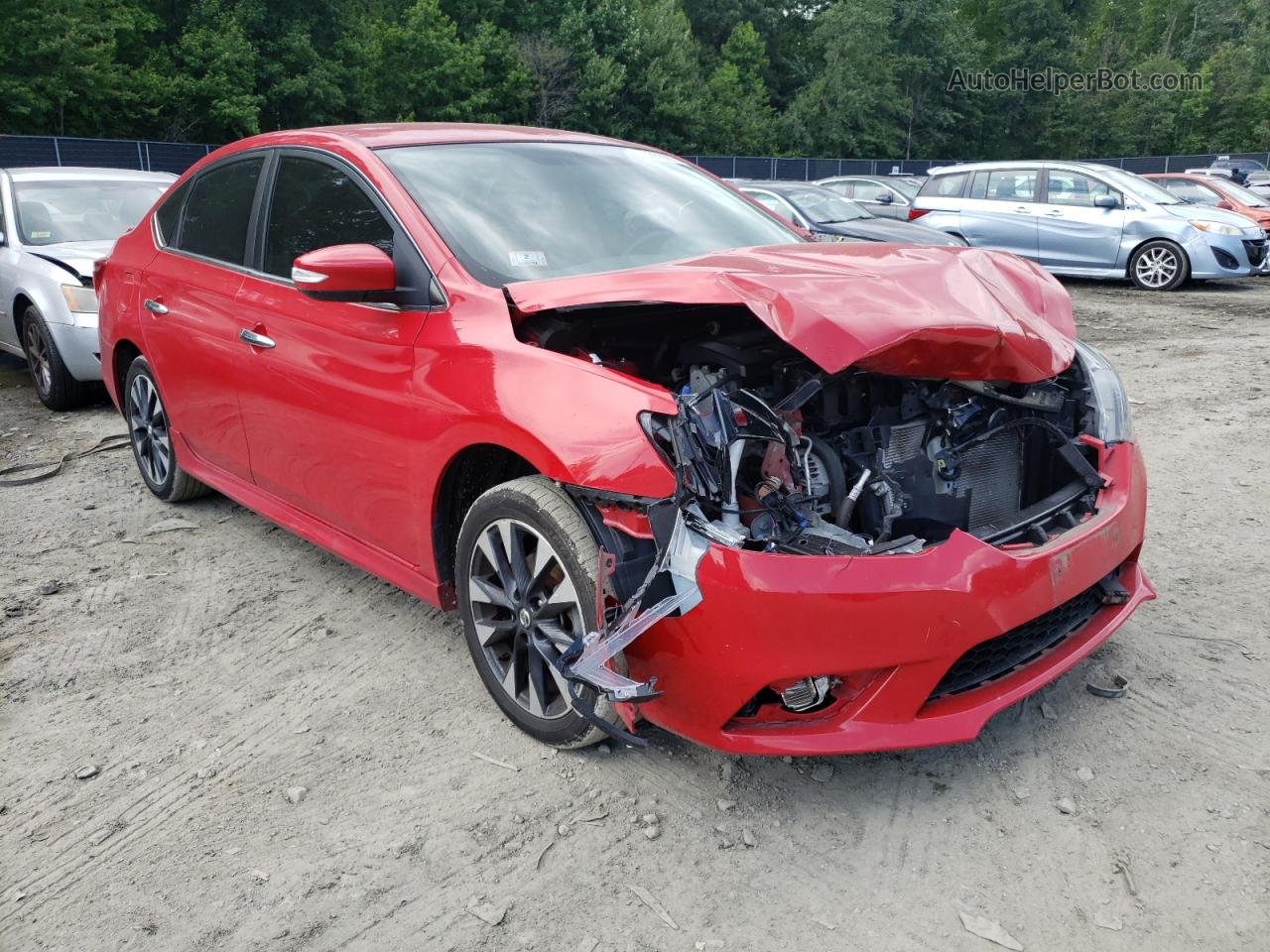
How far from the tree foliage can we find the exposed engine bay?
107 feet

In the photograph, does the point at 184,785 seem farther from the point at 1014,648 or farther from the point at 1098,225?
the point at 1098,225

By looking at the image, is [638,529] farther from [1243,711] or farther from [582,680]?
[1243,711]

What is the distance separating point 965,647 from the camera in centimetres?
238

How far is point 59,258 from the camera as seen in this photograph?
22.4 ft

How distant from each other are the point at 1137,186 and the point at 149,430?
11.8 m

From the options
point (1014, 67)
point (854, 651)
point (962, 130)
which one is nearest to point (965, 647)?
point (854, 651)

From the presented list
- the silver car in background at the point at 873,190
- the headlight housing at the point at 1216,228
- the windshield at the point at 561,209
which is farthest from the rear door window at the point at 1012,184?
the windshield at the point at 561,209

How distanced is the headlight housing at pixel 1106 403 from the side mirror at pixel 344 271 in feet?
7.06

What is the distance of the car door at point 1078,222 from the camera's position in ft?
41.0

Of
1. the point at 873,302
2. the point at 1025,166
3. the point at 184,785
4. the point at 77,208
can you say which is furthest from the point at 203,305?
the point at 1025,166

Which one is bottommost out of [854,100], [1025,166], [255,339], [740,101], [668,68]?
[255,339]

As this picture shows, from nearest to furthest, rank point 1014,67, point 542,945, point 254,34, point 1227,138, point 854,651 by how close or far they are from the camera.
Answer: point 542,945 < point 854,651 < point 254,34 < point 1227,138 < point 1014,67

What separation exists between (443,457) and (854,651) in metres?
1.28

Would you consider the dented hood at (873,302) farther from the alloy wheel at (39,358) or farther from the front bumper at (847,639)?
the alloy wheel at (39,358)
